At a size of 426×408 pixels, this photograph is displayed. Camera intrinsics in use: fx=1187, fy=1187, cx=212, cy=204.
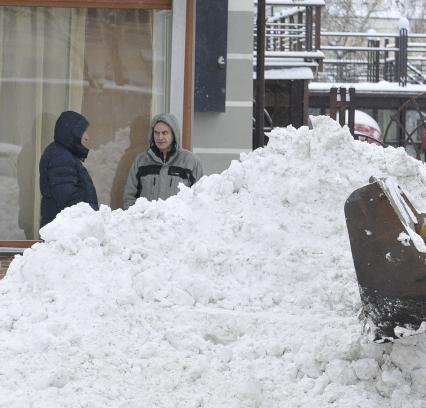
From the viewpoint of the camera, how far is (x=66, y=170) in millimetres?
7906

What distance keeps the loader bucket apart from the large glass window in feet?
16.0

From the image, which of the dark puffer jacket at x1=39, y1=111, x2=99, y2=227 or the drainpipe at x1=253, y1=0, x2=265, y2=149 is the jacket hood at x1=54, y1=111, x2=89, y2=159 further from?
the drainpipe at x1=253, y1=0, x2=265, y2=149

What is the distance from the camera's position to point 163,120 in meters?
7.88

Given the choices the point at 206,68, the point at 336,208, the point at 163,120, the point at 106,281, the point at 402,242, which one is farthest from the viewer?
the point at 206,68

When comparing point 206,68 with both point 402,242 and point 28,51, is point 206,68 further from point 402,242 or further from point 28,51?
point 402,242

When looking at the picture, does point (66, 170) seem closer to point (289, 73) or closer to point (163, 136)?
point (163, 136)

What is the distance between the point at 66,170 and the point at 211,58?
3.05 metres

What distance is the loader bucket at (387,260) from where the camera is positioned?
4961 mm

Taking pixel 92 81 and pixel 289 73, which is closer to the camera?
pixel 92 81

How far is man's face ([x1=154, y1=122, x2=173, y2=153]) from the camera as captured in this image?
790 cm

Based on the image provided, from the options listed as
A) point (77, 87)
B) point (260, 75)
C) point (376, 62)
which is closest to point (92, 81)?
point (77, 87)

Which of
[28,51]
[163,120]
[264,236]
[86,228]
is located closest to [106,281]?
[86,228]

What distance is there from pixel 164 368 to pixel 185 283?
0.64 meters

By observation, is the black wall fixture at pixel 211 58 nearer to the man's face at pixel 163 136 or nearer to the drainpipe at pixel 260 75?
the drainpipe at pixel 260 75
